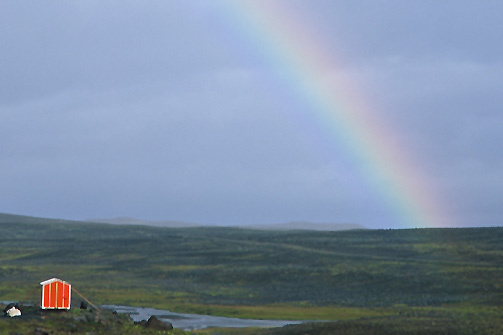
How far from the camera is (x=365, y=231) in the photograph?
531ft

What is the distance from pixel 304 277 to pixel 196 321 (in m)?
32.3

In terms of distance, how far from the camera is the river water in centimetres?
5662

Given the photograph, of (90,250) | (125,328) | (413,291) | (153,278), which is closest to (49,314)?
(125,328)

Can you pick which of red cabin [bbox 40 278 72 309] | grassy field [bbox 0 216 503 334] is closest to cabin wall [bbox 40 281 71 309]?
red cabin [bbox 40 278 72 309]

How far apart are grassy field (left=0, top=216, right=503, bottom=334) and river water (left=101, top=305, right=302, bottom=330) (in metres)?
2.53

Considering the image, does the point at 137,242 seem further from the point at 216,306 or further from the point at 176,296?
the point at 216,306

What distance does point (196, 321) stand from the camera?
59.6 meters

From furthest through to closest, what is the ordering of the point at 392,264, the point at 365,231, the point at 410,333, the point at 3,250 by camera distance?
the point at 365,231
the point at 3,250
the point at 392,264
the point at 410,333

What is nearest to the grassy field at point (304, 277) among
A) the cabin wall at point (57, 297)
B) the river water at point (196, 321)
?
the river water at point (196, 321)

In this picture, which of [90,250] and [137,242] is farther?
[137,242]

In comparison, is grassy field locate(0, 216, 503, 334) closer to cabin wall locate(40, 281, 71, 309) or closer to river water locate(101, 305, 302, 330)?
river water locate(101, 305, 302, 330)

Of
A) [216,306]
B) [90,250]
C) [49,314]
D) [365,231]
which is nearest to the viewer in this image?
[49,314]

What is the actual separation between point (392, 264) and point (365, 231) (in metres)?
67.4

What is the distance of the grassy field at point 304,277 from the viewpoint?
63.3m
